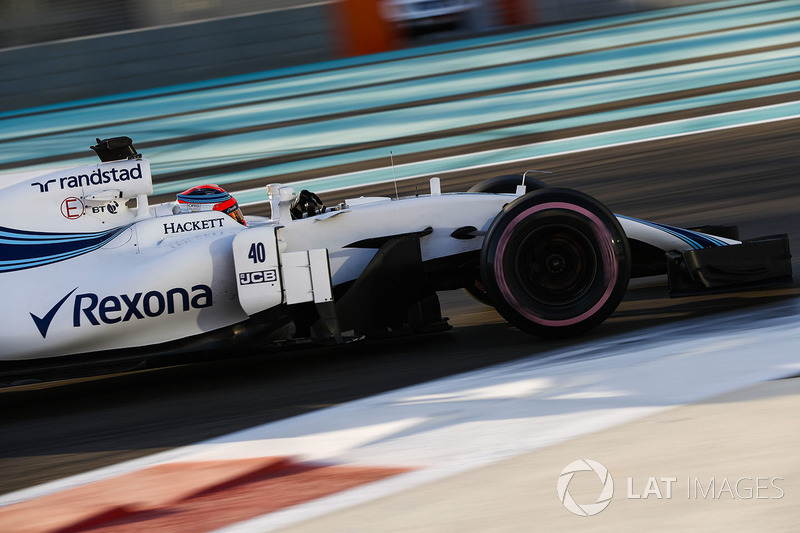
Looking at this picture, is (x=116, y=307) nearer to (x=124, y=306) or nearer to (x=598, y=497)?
(x=124, y=306)

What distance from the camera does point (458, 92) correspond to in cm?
1497

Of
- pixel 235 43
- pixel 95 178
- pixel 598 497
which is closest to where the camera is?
pixel 598 497

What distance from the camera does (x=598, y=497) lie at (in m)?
3.01

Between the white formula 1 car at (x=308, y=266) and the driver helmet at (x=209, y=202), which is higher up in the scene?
the driver helmet at (x=209, y=202)

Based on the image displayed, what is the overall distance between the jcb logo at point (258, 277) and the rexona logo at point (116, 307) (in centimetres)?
32

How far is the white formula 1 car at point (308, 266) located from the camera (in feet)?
15.2

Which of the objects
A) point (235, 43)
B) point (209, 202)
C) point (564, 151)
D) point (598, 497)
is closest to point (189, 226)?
point (209, 202)

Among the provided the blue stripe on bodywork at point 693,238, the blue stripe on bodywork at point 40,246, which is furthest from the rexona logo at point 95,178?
the blue stripe on bodywork at point 693,238

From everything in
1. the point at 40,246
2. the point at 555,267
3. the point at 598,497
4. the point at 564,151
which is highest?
the point at 564,151

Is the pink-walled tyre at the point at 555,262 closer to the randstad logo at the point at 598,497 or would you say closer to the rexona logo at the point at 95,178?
the randstad logo at the point at 598,497

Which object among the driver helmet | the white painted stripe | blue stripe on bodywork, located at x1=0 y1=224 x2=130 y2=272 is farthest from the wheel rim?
the white painted stripe

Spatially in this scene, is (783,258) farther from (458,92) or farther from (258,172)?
(458,92)

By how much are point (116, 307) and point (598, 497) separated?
2.69 m

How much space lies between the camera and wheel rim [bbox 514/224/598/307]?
182 inches
